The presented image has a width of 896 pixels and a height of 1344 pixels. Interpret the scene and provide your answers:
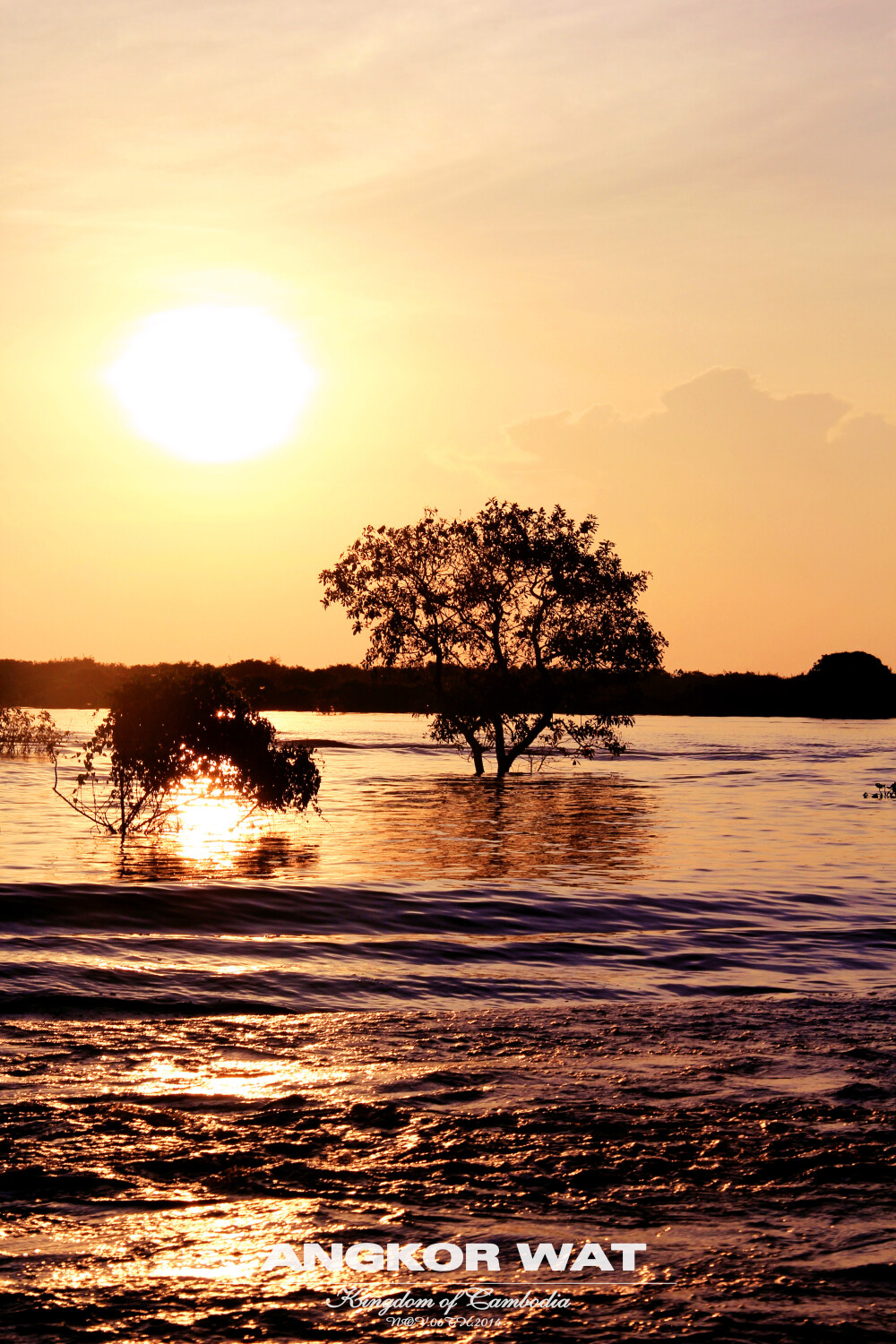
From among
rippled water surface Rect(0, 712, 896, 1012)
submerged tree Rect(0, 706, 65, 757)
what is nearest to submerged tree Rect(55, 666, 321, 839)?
rippled water surface Rect(0, 712, 896, 1012)

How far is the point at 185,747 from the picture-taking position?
27.8m

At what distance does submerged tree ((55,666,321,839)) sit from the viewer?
27.5 meters

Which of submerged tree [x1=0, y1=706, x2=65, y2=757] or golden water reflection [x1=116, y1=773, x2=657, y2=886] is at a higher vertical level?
submerged tree [x1=0, y1=706, x2=65, y2=757]

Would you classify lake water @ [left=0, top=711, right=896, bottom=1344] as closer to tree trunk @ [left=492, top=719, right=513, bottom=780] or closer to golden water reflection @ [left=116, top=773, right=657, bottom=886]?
golden water reflection @ [left=116, top=773, right=657, bottom=886]

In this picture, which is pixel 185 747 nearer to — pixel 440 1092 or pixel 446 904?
pixel 446 904

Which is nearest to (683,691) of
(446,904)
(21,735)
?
(21,735)

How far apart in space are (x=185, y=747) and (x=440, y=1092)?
20085 millimetres

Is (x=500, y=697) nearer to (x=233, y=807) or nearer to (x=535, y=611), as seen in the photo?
(x=535, y=611)

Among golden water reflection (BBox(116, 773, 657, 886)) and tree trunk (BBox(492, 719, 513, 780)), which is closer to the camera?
golden water reflection (BBox(116, 773, 657, 886))

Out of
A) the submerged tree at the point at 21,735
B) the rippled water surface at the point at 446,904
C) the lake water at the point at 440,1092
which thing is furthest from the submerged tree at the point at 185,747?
the submerged tree at the point at 21,735

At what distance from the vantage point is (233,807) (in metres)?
38.8

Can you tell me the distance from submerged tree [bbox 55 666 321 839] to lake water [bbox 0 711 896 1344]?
4504 millimetres

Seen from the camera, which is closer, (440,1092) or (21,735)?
(440,1092)

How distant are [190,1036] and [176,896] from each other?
9.08 m
